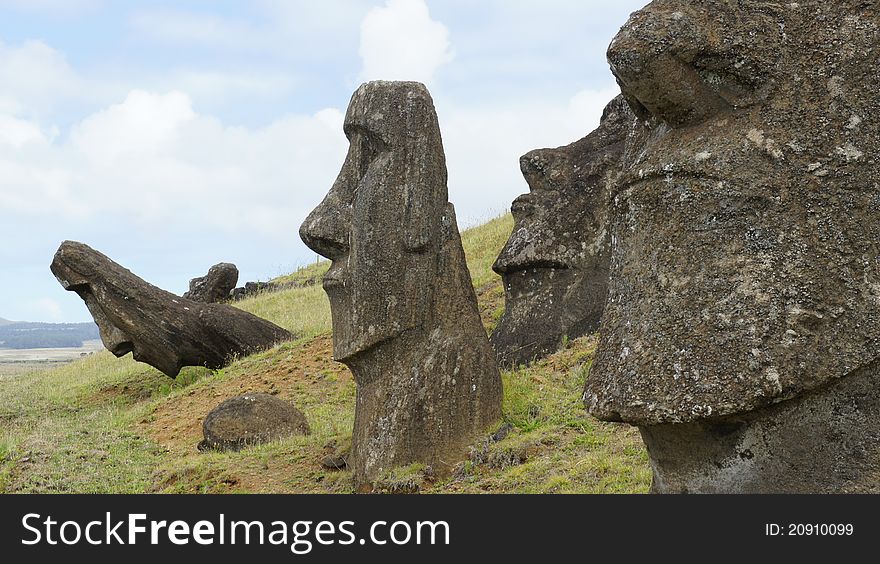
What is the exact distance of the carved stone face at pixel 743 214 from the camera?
3854mm

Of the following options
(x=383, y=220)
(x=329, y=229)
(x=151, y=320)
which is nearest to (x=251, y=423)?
(x=329, y=229)

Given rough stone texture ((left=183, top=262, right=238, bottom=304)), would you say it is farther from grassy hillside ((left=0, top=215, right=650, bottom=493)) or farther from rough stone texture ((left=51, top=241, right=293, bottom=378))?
rough stone texture ((left=51, top=241, right=293, bottom=378))

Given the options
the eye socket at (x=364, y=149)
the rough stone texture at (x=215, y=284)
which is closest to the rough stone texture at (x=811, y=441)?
the eye socket at (x=364, y=149)

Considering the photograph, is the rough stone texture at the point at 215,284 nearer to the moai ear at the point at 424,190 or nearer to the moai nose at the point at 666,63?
the moai ear at the point at 424,190

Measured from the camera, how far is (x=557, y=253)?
11.4 m

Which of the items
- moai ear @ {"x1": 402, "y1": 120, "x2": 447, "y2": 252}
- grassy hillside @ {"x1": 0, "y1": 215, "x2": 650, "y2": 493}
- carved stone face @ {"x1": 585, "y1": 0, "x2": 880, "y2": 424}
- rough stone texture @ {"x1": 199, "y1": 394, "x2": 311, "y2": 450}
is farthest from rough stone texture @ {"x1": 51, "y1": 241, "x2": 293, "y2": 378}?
carved stone face @ {"x1": 585, "y1": 0, "x2": 880, "y2": 424}

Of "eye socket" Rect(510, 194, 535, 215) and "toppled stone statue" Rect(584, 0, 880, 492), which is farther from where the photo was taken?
"eye socket" Rect(510, 194, 535, 215)

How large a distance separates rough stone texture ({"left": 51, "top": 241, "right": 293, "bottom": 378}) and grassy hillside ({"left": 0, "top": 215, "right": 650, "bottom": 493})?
561 mm

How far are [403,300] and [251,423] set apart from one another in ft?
11.1

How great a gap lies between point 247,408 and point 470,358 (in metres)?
3.54

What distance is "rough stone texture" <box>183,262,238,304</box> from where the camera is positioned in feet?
76.5
